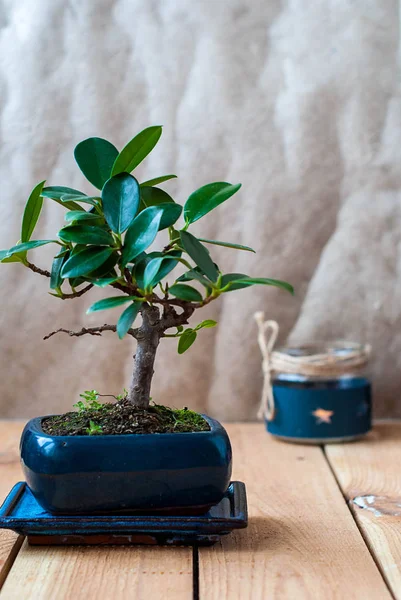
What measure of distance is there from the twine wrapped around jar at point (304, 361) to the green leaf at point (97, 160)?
574 millimetres

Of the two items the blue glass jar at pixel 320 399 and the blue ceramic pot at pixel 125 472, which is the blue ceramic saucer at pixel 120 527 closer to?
the blue ceramic pot at pixel 125 472

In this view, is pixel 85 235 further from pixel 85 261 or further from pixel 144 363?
pixel 144 363

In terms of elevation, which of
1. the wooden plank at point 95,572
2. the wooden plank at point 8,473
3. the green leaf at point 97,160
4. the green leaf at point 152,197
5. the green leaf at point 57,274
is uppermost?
the green leaf at point 97,160

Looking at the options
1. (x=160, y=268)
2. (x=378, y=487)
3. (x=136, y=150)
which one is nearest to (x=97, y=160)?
(x=136, y=150)

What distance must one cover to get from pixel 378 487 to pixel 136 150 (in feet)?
1.75

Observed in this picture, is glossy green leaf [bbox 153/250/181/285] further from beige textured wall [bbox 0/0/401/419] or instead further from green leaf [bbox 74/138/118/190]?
beige textured wall [bbox 0/0/401/419]

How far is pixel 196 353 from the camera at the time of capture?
4.38 feet

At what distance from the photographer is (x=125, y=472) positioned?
0.70 metres

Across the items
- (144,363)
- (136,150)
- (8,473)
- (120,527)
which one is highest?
(136,150)

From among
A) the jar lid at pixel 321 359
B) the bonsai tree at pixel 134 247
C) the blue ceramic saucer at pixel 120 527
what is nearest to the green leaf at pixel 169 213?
the bonsai tree at pixel 134 247

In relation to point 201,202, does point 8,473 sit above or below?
below

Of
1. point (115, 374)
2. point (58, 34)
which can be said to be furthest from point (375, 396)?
point (58, 34)

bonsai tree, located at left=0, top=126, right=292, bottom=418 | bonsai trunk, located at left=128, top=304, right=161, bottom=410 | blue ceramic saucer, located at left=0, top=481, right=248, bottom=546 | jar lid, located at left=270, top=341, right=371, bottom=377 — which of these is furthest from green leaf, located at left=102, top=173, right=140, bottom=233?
jar lid, located at left=270, top=341, right=371, bottom=377

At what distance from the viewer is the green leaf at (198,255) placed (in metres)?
0.65
